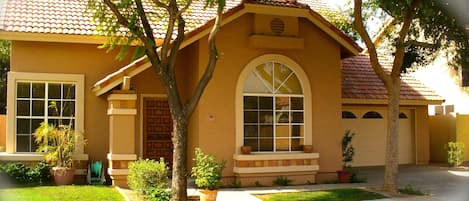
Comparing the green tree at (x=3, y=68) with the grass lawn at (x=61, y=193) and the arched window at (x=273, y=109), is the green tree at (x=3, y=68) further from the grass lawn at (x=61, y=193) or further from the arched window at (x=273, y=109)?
the arched window at (x=273, y=109)

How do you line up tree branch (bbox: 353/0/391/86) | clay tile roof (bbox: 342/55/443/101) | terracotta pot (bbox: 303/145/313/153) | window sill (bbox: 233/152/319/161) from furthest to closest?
1. clay tile roof (bbox: 342/55/443/101)
2. terracotta pot (bbox: 303/145/313/153)
3. window sill (bbox: 233/152/319/161)
4. tree branch (bbox: 353/0/391/86)

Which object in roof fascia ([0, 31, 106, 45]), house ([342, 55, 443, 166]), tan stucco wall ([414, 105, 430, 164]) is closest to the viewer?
roof fascia ([0, 31, 106, 45])

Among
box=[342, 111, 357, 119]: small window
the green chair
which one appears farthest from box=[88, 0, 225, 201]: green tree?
box=[342, 111, 357, 119]: small window

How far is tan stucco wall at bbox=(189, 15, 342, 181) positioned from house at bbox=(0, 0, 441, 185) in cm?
3

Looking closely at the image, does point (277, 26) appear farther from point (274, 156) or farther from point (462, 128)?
point (462, 128)

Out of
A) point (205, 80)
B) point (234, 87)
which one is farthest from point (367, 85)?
point (205, 80)

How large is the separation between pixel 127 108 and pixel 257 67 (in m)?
3.87

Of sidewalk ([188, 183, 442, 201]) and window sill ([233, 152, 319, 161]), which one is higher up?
window sill ([233, 152, 319, 161])

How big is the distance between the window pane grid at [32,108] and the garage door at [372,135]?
32.3ft

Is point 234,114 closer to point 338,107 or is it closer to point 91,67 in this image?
point 338,107

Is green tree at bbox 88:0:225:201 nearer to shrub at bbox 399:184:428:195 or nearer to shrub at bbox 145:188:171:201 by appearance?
shrub at bbox 145:188:171:201

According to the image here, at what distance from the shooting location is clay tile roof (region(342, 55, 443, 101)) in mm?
17781

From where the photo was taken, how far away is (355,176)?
15383 mm

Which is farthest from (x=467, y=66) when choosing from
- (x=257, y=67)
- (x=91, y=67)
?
(x=91, y=67)
